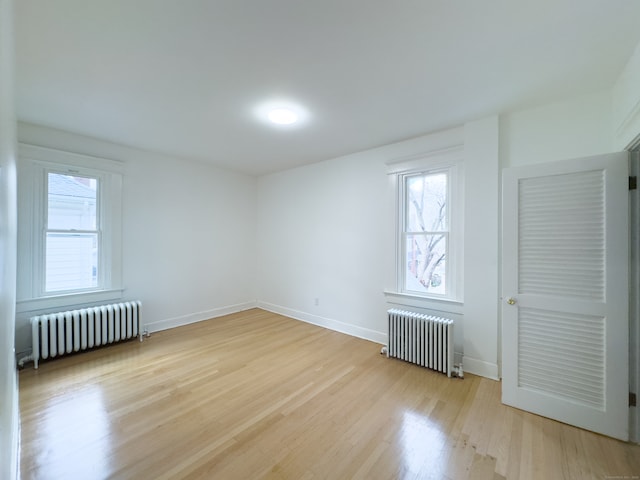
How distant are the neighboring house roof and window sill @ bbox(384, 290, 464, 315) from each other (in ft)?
13.9

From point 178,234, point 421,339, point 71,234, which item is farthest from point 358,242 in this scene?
point 71,234

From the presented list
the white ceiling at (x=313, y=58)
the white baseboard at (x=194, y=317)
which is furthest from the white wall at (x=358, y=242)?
the white ceiling at (x=313, y=58)

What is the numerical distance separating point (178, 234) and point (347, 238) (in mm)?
2779

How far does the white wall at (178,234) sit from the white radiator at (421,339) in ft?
10.6

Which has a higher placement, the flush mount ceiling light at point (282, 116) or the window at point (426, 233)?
the flush mount ceiling light at point (282, 116)

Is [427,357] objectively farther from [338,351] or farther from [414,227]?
[414,227]

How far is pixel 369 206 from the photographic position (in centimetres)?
388

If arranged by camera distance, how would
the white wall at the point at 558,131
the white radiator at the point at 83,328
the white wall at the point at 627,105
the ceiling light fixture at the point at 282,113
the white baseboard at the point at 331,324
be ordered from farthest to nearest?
1. the white baseboard at the point at 331,324
2. the white radiator at the point at 83,328
3. the ceiling light fixture at the point at 282,113
4. the white wall at the point at 558,131
5. the white wall at the point at 627,105

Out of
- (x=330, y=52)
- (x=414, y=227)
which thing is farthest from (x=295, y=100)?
(x=414, y=227)

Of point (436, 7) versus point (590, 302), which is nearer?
point (436, 7)

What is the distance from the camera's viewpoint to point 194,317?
455 cm

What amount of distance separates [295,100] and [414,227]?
2136 mm

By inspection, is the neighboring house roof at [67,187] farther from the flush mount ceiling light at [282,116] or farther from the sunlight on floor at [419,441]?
the sunlight on floor at [419,441]

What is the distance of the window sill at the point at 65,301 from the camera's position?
3084mm
